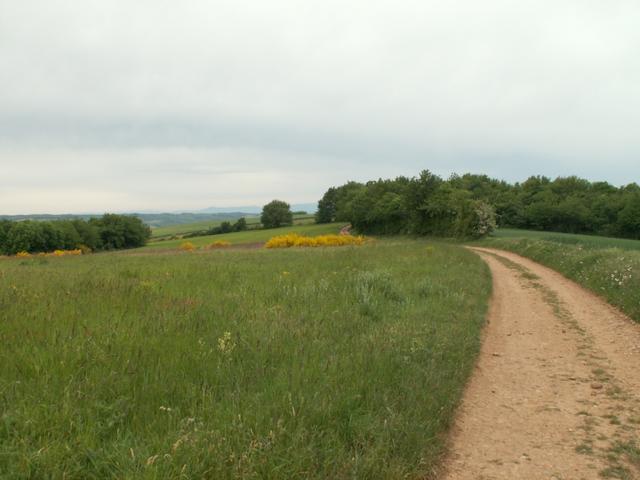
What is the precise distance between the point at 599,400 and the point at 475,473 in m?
2.79

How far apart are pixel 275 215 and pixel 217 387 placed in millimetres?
118860

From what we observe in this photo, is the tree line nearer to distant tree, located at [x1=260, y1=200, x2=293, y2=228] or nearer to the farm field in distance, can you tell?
the farm field in distance

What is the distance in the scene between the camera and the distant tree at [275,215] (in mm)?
122062

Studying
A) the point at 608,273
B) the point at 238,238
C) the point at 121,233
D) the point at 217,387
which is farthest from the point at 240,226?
the point at 217,387

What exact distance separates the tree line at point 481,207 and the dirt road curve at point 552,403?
151 feet

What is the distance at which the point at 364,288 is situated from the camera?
10547 millimetres

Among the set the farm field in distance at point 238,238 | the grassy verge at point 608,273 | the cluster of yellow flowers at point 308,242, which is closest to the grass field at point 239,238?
the farm field in distance at point 238,238

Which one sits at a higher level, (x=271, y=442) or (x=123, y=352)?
(x=123, y=352)

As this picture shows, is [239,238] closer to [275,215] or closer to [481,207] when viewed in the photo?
[275,215]

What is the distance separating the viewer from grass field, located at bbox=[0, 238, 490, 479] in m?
3.33

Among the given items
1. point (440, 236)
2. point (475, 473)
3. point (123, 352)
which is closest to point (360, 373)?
point (475, 473)

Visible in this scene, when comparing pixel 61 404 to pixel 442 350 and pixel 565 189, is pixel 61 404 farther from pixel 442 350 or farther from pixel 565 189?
pixel 565 189

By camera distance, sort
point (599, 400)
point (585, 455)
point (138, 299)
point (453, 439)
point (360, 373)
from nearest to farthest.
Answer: point (585, 455), point (453, 439), point (360, 373), point (599, 400), point (138, 299)

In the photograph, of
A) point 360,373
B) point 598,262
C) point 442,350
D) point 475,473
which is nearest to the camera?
point 475,473
